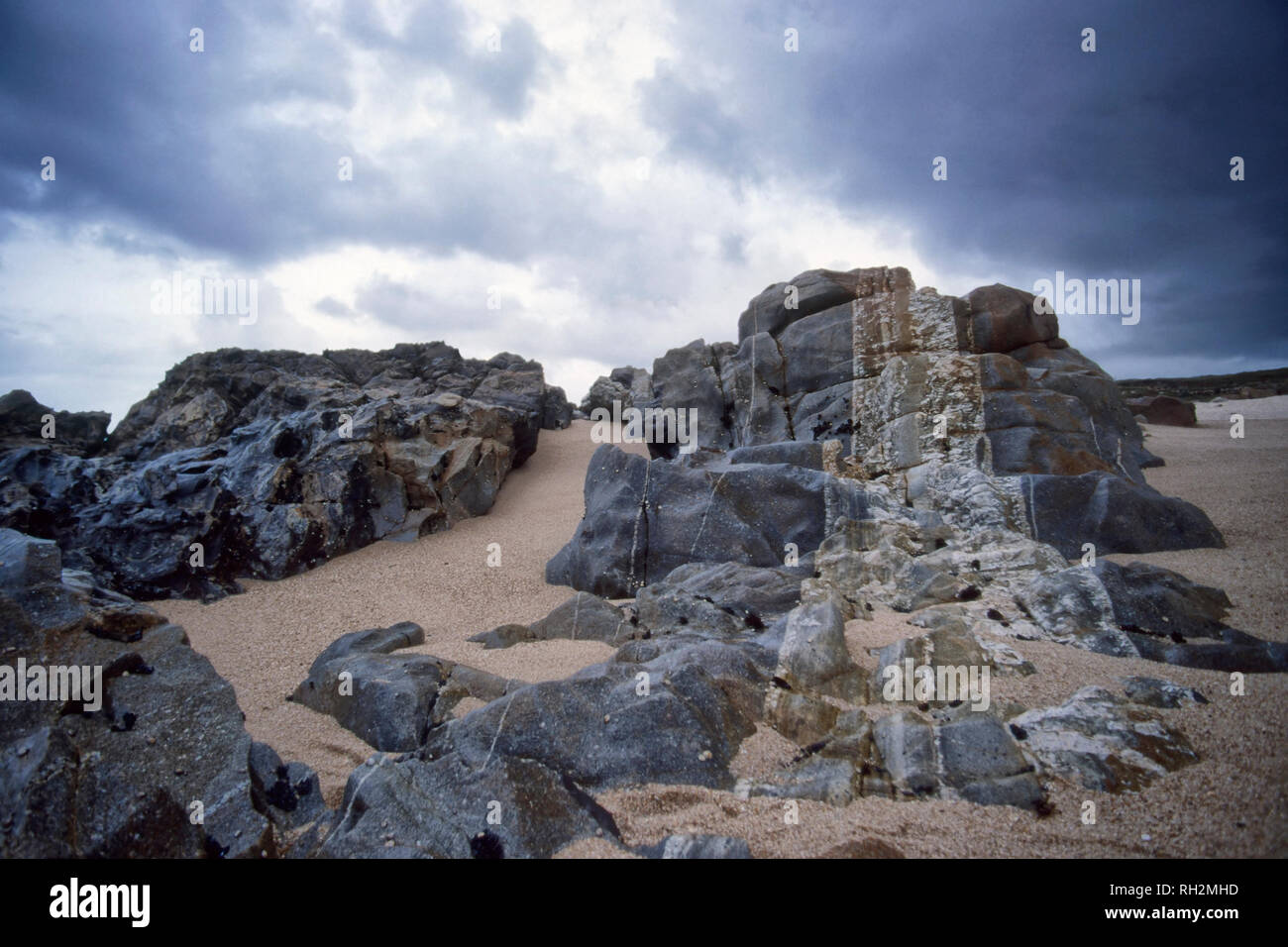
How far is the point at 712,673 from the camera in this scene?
532cm

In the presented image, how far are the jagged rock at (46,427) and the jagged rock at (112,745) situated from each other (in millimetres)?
19205

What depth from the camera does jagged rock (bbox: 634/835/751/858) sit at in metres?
3.42

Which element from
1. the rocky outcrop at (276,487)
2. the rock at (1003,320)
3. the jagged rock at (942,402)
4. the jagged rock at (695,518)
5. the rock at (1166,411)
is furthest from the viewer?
the rock at (1166,411)

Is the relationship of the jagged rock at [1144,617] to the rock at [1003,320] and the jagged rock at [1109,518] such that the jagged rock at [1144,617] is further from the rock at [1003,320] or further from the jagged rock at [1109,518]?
the rock at [1003,320]

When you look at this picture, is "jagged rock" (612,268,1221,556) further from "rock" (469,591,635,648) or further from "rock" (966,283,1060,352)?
"rock" (469,591,635,648)

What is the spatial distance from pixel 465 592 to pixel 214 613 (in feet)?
13.7

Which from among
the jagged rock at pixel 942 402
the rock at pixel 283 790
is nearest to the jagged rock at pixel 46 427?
the rock at pixel 283 790

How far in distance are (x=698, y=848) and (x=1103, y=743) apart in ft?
9.40

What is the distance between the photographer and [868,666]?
5820 mm

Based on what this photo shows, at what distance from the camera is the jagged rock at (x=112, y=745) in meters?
3.66

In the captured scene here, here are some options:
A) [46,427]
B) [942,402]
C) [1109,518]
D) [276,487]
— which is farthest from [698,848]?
[46,427]

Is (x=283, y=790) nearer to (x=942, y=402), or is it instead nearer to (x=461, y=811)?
(x=461, y=811)

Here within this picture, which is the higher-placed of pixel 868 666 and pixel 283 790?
pixel 868 666

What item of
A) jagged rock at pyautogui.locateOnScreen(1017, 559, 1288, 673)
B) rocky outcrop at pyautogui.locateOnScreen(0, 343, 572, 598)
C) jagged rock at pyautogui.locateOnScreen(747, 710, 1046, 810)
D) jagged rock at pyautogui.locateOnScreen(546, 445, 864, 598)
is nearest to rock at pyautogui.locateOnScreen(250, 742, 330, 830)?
jagged rock at pyautogui.locateOnScreen(747, 710, 1046, 810)
